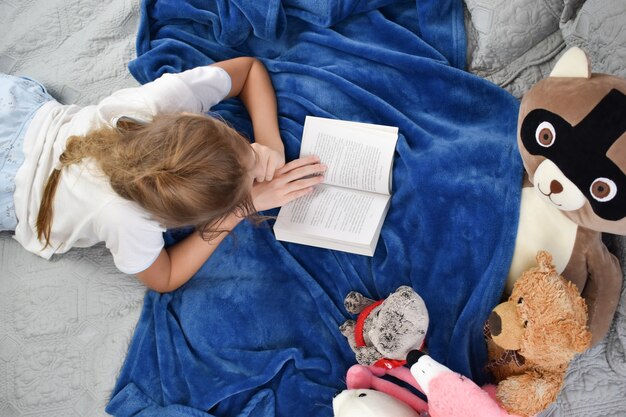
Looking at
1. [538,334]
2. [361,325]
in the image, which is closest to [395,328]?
[361,325]

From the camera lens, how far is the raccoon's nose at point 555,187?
0.81m

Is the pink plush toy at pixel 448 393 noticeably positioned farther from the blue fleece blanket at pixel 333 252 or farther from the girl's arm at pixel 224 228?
the girl's arm at pixel 224 228

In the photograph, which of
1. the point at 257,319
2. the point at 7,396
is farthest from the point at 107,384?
the point at 257,319

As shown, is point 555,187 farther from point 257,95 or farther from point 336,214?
point 257,95

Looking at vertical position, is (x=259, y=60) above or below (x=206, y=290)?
above

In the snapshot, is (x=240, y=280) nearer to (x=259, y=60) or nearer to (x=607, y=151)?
(x=259, y=60)

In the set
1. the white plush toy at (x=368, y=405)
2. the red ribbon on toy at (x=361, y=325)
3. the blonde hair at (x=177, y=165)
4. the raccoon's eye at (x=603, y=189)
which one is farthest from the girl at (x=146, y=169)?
the raccoon's eye at (x=603, y=189)

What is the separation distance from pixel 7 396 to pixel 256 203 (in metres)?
0.64

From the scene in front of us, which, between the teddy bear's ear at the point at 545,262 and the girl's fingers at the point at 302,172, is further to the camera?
the girl's fingers at the point at 302,172

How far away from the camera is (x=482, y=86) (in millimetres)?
1105

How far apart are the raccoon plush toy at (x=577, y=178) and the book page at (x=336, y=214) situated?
278 millimetres

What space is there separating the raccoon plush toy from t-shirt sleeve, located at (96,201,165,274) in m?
0.67

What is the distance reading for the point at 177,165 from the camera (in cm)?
82

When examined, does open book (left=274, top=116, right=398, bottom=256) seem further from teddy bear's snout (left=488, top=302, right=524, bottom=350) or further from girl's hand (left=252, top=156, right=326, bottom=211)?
teddy bear's snout (left=488, top=302, right=524, bottom=350)
